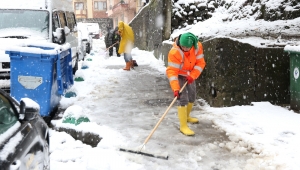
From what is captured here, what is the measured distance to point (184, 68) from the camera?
5.31m

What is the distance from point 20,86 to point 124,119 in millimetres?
1851

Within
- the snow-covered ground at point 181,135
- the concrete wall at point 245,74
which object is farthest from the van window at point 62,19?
the concrete wall at point 245,74

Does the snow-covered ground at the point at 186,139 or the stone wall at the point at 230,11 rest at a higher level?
the stone wall at the point at 230,11

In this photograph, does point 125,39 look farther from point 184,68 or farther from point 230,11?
point 184,68

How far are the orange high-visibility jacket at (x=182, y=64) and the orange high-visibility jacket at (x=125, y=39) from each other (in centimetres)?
691

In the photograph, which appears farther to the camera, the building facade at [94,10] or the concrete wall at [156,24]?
the building facade at [94,10]

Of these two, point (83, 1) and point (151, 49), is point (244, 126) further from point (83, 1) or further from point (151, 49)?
point (83, 1)

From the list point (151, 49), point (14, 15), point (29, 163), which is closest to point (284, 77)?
point (29, 163)

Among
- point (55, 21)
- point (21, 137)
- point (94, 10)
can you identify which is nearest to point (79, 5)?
point (94, 10)

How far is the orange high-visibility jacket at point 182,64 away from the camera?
202 inches

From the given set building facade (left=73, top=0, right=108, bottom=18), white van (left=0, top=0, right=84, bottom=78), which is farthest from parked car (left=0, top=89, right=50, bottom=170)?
building facade (left=73, top=0, right=108, bottom=18)

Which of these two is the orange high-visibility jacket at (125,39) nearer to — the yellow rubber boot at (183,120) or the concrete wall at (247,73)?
the concrete wall at (247,73)

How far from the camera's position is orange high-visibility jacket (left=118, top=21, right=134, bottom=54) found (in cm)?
1209

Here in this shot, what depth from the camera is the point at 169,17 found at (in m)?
13.0
